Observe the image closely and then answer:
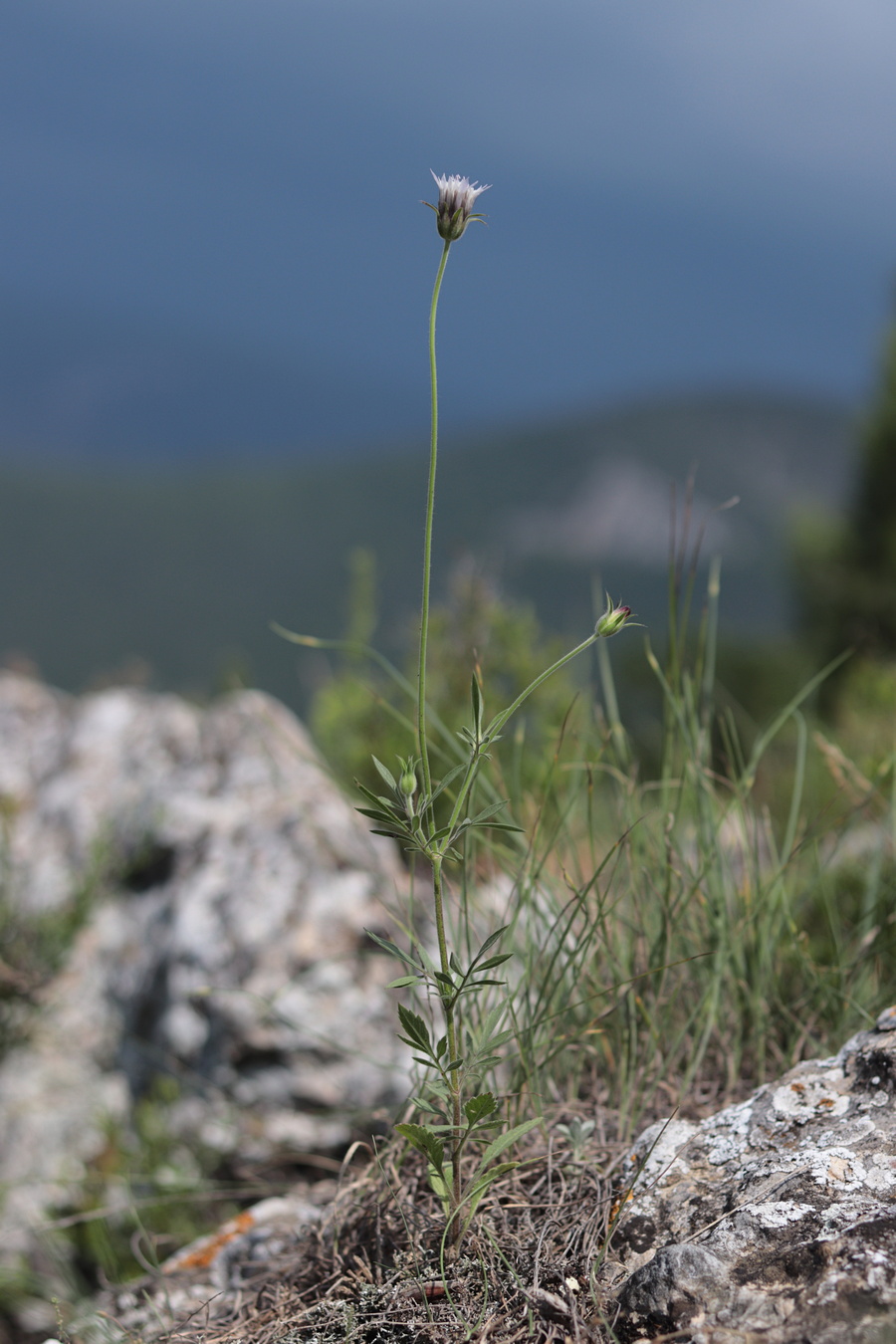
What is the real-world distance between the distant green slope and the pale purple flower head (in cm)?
5087

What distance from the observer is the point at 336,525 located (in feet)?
236

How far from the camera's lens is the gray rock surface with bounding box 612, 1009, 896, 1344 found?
89 centimetres

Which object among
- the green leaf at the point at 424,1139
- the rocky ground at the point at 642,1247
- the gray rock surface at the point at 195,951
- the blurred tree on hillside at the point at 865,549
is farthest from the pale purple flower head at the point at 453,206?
the blurred tree on hillside at the point at 865,549

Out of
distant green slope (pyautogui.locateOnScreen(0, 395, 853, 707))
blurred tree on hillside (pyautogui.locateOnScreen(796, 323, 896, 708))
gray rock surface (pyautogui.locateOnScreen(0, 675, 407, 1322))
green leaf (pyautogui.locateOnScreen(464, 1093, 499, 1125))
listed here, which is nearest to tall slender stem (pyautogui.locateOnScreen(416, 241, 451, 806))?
green leaf (pyautogui.locateOnScreen(464, 1093, 499, 1125))

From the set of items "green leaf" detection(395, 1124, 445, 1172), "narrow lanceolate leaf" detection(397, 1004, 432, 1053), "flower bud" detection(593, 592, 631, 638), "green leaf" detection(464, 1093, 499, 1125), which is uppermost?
"flower bud" detection(593, 592, 631, 638)

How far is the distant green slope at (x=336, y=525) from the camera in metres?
59.2

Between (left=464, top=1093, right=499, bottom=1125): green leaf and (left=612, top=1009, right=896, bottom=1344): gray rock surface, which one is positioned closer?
(left=612, top=1009, right=896, bottom=1344): gray rock surface

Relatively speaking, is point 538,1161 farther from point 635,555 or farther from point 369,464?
point 369,464

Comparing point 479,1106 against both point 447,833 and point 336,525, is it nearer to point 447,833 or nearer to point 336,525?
point 447,833

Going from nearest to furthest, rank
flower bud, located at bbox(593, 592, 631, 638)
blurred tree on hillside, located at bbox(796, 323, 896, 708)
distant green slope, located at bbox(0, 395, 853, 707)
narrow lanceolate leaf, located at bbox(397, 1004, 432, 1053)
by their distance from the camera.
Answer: flower bud, located at bbox(593, 592, 631, 638) → narrow lanceolate leaf, located at bbox(397, 1004, 432, 1053) → blurred tree on hillside, located at bbox(796, 323, 896, 708) → distant green slope, located at bbox(0, 395, 853, 707)

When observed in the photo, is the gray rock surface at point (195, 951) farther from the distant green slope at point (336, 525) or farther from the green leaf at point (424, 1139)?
the distant green slope at point (336, 525)

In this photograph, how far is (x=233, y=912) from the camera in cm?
260

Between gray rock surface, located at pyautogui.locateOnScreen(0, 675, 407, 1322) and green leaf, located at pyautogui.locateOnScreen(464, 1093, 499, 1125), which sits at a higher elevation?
green leaf, located at pyautogui.locateOnScreen(464, 1093, 499, 1125)

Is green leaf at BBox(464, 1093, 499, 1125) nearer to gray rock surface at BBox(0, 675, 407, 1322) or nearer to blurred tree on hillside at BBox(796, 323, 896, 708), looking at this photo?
gray rock surface at BBox(0, 675, 407, 1322)
